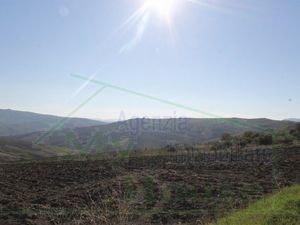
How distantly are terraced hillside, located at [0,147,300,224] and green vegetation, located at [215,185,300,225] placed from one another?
1023mm

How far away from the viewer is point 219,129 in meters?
158

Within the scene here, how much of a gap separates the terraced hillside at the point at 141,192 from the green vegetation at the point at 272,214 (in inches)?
40.3

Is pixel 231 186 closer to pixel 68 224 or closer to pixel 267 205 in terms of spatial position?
pixel 267 205

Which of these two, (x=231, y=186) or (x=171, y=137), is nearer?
(x=231, y=186)

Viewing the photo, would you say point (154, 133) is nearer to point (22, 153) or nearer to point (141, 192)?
point (22, 153)

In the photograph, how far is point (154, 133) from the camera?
131 metres

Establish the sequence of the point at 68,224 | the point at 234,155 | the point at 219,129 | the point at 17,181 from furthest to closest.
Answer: the point at 219,129
the point at 234,155
the point at 17,181
the point at 68,224

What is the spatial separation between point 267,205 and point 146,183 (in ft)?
26.7

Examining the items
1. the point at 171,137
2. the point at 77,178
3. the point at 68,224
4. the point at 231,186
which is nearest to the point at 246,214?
the point at 68,224

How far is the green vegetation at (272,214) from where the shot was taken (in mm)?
8945

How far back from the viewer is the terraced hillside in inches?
466

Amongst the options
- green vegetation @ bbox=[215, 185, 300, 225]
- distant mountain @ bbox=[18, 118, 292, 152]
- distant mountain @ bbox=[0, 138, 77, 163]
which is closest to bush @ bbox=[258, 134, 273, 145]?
distant mountain @ bbox=[0, 138, 77, 163]

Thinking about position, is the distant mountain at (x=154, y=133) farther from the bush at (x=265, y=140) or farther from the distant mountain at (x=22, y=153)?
the bush at (x=265, y=140)

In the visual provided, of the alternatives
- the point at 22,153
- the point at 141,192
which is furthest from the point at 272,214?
the point at 22,153
